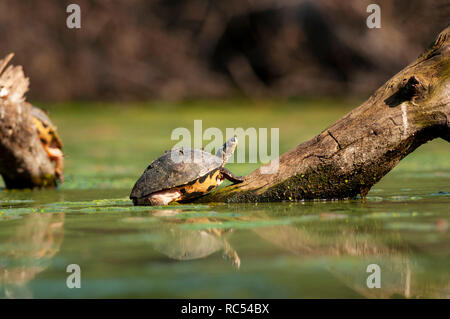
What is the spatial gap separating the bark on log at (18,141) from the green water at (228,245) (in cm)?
55

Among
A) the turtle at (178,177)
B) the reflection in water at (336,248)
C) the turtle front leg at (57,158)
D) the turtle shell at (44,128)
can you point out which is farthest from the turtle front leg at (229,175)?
the turtle shell at (44,128)

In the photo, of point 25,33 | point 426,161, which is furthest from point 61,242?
point 25,33

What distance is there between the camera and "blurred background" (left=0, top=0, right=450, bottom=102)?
13125mm

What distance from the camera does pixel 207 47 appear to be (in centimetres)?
1390

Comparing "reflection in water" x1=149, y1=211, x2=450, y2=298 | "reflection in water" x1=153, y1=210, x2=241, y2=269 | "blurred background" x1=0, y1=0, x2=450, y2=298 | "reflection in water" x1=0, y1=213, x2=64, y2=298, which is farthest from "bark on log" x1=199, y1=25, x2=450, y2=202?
"reflection in water" x1=0, y1=213, x2=64, y2=298

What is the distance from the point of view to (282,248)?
309 centimetres

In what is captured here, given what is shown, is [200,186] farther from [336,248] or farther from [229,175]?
[336,248]

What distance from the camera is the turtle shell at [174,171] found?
4.48 meters

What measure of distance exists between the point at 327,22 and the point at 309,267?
1101cm

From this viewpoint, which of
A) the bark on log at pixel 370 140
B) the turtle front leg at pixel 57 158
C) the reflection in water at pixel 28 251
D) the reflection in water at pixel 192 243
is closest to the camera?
the reflection in water at pixel 28 251

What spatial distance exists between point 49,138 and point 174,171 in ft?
9.69

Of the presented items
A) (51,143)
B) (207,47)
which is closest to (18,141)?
(51,143)

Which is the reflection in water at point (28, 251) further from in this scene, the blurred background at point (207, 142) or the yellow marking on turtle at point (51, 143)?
the yellow marking on turtle at point (51, 143)

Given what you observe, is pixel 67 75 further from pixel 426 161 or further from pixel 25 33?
pixel 426 161
